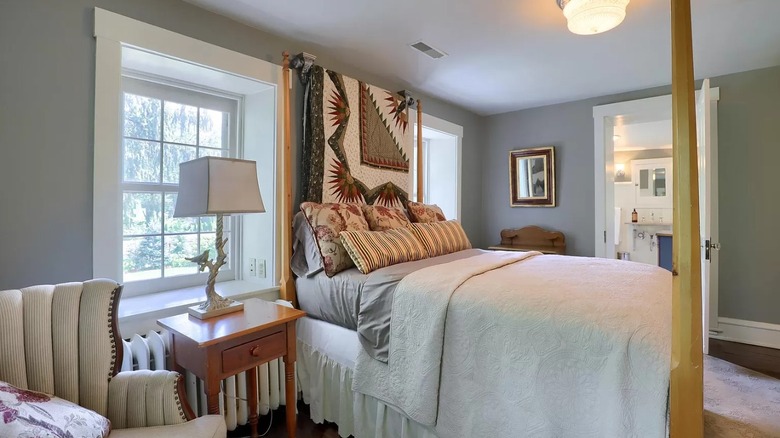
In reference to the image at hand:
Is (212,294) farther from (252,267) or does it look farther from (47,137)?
(47,137)

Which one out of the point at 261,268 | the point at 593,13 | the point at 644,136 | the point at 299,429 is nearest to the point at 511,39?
the point at 593,13

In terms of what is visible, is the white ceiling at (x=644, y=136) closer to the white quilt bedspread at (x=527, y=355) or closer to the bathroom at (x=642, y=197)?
the bathroom at (x=642, y=197)

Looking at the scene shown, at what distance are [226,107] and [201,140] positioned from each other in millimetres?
289

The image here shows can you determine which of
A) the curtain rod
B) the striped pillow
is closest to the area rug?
the striped pillow

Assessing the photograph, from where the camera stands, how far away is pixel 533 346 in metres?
1.28

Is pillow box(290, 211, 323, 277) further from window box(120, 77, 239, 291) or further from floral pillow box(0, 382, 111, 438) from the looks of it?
floral pillow box(0, 382, 111, 438)

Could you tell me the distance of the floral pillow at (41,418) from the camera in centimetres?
82

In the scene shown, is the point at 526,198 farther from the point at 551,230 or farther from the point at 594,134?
the point at 594,134

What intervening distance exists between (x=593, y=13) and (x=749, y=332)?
3.12 m

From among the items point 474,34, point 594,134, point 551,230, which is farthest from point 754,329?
point 474,34

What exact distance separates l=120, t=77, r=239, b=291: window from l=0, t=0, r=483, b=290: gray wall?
32 centimetres

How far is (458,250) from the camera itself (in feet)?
8.67

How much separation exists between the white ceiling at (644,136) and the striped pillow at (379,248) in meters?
3.64

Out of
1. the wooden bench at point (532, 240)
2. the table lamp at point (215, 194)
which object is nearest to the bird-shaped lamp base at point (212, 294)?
the table lamp at point (215, 194)
